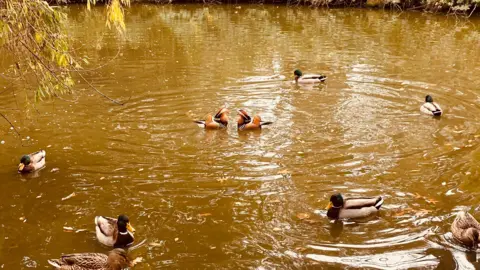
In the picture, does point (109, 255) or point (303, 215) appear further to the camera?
point (303, 215)

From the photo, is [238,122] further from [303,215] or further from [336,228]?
[336,228]

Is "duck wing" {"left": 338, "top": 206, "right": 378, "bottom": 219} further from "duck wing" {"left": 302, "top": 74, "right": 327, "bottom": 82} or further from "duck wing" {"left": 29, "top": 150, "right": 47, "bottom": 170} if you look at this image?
"duck wing" {"left": 302, "top": 74, "right": 327, "bottom": 82}

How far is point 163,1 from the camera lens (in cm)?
3488

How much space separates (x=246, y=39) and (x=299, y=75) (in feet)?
23.6

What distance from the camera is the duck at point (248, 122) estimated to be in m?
10.5

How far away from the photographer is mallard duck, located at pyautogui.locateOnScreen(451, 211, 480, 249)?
607 cm

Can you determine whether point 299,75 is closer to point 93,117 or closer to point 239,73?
point 239,73

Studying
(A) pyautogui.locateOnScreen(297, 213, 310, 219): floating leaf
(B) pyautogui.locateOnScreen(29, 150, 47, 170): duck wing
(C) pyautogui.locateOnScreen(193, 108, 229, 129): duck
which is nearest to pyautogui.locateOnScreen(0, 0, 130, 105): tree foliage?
(B) pyautogui.locateOnScreen(29, 150, 47, 170): duck wing

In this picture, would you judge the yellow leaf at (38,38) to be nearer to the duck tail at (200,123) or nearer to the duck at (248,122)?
the duck tail at (200,123)

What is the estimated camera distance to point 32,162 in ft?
28.5

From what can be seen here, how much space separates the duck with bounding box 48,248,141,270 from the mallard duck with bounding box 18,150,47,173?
10.1 feet

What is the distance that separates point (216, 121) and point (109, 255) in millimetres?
5219

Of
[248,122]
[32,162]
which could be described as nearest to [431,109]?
[248,122]

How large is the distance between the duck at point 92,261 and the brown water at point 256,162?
1.01 ft
